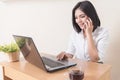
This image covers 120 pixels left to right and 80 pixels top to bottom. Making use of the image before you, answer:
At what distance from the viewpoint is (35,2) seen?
2.33 metres

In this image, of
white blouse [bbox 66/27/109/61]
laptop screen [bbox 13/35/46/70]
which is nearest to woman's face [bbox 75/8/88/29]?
white blouse [bbox 66/27/109/61]

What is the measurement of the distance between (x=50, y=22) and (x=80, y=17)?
62cm

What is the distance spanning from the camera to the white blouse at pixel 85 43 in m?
1.63

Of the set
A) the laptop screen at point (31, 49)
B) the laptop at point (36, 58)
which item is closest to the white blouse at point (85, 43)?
the laptop at point (36, 58)

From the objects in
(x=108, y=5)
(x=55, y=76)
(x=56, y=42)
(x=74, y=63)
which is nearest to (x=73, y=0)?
(x=108, y=5)

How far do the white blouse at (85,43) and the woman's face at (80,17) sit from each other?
0.40 ft

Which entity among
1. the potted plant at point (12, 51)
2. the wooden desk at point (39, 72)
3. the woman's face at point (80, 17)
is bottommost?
the wooden desk at point (39, 72)

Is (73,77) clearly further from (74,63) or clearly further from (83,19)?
(83,19)

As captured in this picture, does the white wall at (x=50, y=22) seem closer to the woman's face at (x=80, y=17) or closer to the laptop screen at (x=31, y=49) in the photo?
the woman's face at (x=80, y=17)

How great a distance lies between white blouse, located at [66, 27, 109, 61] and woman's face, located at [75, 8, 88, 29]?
0.40 ft

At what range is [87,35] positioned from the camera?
1.62 metres

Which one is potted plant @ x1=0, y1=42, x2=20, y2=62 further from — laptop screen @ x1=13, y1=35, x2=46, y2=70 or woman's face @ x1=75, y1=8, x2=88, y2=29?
woman's face @ x1=75, y1=8, x2=88, y2=29

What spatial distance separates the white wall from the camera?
1.86m

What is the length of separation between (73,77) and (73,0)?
1.15 metres
